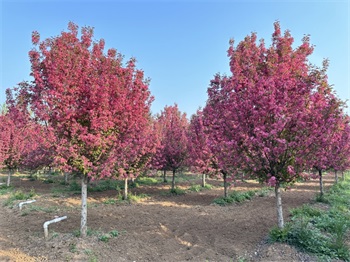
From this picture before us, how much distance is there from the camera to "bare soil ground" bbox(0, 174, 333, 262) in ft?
19.0

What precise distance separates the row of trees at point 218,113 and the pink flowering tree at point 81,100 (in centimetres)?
2

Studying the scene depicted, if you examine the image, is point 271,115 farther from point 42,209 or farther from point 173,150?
point 173,150

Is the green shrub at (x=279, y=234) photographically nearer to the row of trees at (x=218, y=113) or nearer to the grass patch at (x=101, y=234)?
the row of trees at (x=218, y=113)

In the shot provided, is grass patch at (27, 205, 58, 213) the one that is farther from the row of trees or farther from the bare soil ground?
the row of trees

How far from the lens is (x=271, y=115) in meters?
6.44

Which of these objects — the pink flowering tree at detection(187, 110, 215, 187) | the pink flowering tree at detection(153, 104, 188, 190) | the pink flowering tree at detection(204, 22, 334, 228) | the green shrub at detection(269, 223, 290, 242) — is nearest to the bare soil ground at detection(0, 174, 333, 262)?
the green shrub at detection(269, 223, 290, 242)

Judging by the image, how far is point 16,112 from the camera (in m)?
6.57

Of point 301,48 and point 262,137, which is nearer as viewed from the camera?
point 262,137

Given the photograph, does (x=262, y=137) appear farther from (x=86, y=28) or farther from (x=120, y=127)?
(x=86, y=28)

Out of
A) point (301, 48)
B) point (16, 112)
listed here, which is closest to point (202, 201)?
point (301, 48)

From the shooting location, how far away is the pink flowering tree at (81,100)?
6344mm

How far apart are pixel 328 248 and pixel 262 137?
9.10 feet

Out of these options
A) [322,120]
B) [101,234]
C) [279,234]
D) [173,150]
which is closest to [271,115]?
[322,120]

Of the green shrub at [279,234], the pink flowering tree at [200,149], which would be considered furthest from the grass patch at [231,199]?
the green shrub at [279,234]
